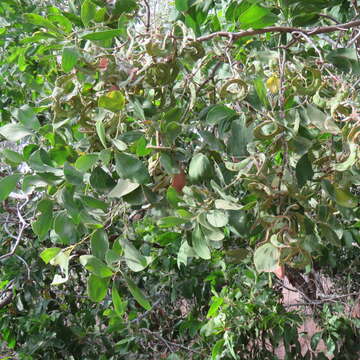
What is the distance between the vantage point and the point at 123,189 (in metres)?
0.68

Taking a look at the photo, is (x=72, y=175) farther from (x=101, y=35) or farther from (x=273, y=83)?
(x=273, y=83)

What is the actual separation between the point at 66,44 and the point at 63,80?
0.17 ft

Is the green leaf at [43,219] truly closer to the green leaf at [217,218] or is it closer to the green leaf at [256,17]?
the green leaf at [217,218]

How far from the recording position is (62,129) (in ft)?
2.79

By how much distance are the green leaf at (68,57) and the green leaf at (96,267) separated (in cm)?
25

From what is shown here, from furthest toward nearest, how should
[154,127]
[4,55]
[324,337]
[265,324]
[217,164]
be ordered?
[4,55] < [324,337] < [265,324] < [217,164] < [154,127]

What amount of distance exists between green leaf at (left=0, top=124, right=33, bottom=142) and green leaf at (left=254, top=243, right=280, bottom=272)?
396 millimetres

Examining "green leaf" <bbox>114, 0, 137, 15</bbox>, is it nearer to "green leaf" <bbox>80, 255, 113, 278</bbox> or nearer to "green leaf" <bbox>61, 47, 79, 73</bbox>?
"green leaf" <bbox>61, 47, 79, 73</bbox>

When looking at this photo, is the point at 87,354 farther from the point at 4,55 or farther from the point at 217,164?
the point at 217,164

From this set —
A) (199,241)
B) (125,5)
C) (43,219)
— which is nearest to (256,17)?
(125,5)

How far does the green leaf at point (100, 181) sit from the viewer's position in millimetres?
729

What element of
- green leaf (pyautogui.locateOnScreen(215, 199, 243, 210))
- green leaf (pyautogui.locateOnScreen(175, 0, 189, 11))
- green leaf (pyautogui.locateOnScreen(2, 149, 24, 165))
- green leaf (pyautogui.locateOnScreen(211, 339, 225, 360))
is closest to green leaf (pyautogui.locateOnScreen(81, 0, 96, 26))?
green leaf (pyautogui.locateOnScreen(175, 0, 189, 11))

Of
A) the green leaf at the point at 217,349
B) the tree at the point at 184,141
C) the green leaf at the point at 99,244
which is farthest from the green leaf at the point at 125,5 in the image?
the green leaf at the point at 217,349

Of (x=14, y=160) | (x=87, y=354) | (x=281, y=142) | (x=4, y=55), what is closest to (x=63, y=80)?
(x=14, y=160)
